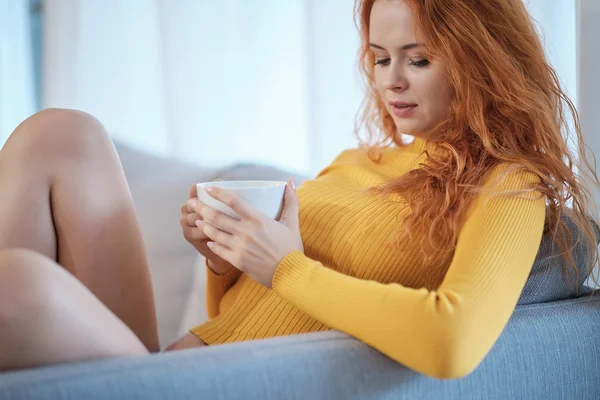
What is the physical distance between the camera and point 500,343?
1.03m

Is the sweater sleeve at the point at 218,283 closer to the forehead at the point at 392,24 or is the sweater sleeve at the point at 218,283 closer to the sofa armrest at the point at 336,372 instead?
the sofa armrest at the point at 336,372

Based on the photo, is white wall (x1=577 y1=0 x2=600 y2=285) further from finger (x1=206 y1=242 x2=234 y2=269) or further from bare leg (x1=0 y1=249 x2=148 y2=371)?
bare leg (x1=0 y1=249 x2=148 y2=371)

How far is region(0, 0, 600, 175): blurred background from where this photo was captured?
1.97 metres

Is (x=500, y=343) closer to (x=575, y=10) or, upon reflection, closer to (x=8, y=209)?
(x=8, y=209)

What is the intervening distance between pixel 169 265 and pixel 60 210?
2.27 ft

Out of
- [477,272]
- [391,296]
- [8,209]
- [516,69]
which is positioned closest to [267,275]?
[391,296]

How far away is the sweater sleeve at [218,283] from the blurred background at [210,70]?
2.12 feet

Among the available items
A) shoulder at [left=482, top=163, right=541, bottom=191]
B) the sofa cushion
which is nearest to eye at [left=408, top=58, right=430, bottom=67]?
shoulder at [left=482, top=163, right=541, bottom=191]

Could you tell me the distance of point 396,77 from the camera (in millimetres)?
1293

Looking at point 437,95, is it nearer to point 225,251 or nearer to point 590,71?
point 225,251

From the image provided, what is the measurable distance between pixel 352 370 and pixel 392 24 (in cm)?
66

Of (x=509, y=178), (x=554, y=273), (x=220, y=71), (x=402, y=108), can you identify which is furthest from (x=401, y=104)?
(x=220, y=71)

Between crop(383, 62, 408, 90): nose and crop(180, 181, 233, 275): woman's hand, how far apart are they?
41cm

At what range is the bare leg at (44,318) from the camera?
2.69 ft
